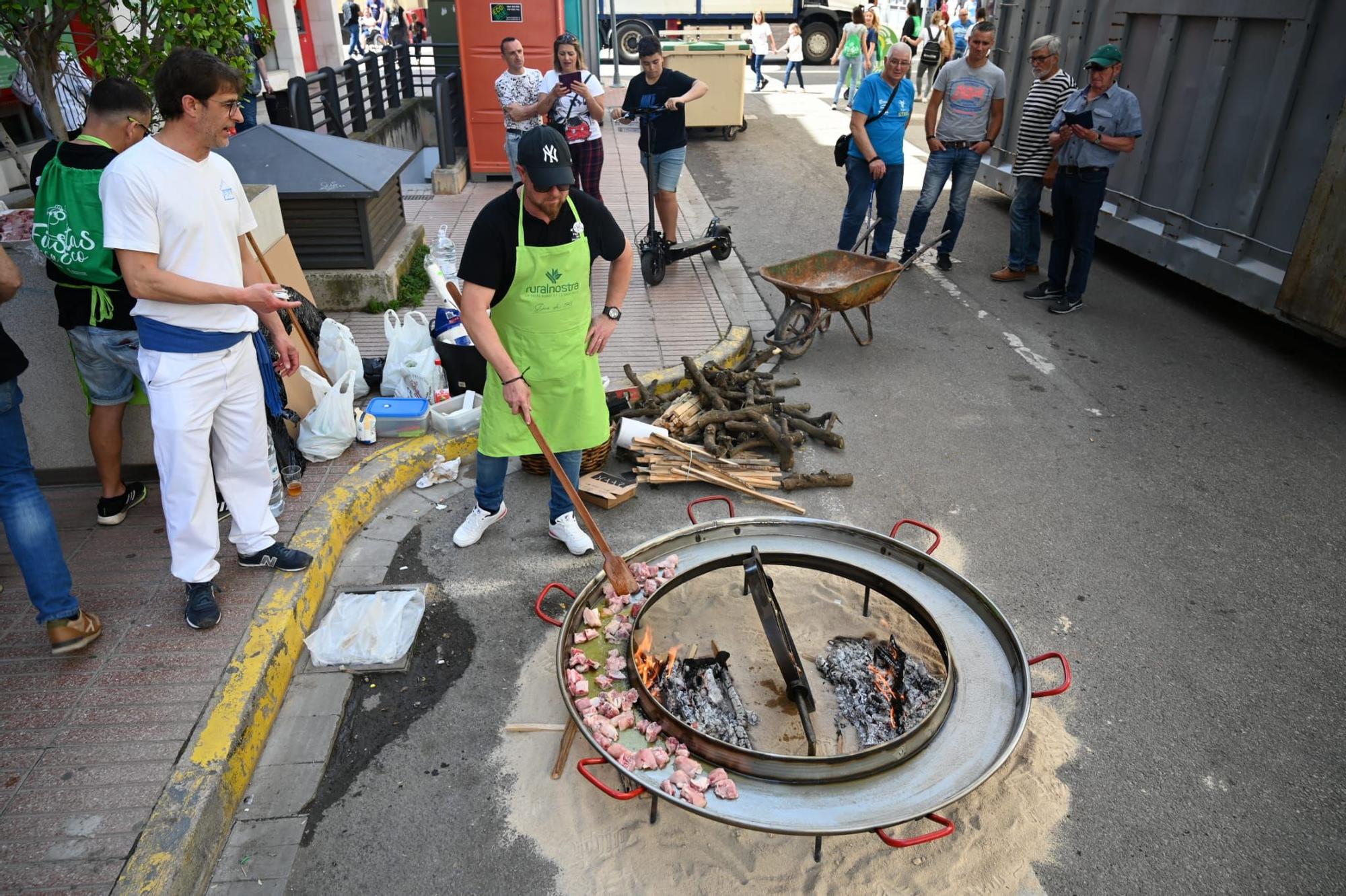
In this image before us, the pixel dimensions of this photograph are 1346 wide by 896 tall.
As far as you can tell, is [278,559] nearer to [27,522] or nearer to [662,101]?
[27,522]

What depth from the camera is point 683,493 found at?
4.93 meters

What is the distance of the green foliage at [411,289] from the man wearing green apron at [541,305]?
133 inches

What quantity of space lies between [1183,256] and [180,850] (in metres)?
8.18

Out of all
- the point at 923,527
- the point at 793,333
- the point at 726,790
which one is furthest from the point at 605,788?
the point at 793,333

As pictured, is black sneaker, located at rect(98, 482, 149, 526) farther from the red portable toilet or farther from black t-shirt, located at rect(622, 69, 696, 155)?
the red portable toilet

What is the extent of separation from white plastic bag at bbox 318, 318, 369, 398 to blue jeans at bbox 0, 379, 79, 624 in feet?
7.09

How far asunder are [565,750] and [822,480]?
2.41 meters

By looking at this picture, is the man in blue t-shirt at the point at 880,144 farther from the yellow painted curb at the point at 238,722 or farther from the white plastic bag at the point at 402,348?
the yellow painted curb at the point at 238,722

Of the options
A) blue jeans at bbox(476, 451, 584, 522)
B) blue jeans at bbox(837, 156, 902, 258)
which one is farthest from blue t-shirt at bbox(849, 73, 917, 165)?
blue jeans at bbox(476, 451, 584, 522)

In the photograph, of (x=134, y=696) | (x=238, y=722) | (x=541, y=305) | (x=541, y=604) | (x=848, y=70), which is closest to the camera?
(x=238, y=722)

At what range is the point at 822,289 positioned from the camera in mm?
6168

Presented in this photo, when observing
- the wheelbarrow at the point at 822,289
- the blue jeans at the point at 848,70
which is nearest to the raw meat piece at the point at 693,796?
the wheelbarrow at the point at 822,289

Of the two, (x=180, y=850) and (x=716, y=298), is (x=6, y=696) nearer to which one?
(x=180, y=850)

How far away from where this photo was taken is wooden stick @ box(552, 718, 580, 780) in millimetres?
3098
